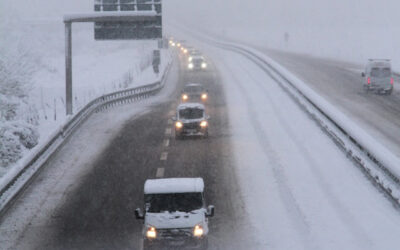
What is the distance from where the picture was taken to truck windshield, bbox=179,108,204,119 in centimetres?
2591

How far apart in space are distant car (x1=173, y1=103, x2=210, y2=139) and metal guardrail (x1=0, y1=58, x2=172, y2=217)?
15.1 feet

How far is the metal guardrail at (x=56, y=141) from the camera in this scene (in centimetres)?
1750

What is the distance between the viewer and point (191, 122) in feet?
83.8

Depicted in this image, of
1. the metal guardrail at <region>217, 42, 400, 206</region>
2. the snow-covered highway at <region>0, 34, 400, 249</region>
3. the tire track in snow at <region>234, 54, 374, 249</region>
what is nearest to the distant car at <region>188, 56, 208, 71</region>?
the metal guardrail at <region>217, 42, 400, 206</region>

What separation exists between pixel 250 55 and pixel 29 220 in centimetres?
4934

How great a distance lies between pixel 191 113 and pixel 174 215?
12.5m

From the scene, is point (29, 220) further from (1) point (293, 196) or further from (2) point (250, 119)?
(2) point (250, 119)

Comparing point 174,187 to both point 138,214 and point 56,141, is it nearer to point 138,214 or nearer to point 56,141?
point 138,214

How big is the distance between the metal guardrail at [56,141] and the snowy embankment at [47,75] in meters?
0.38

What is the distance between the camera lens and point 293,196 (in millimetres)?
17938

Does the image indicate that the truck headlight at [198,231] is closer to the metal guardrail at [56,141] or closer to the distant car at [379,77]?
the metal guardrail at [56,141]

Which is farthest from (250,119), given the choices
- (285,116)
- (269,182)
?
(269,182)

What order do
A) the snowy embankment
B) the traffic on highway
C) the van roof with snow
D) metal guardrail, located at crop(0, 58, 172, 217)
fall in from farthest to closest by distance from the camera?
the snowy embankment
metal guardrail, located at crop(0, 58, 172, 217)
the traffic on highway
the van roof with snow

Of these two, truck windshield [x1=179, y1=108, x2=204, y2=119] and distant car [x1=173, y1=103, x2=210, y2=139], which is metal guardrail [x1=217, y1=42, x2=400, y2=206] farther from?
truck windshield [x1=179, y1=108, x2=204, y2=119]
